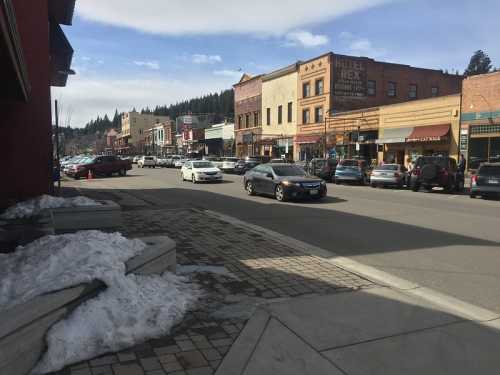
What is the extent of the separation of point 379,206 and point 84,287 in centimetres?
1232

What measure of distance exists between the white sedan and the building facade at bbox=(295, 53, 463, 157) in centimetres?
1692

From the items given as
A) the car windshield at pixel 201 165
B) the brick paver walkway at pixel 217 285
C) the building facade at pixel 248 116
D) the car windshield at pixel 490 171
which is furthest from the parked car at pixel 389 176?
the building facade at pixel 248 116

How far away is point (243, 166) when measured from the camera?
4181 centimetres

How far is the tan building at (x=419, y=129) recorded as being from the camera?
100ft

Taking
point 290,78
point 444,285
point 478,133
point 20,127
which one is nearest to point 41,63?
point 20,127

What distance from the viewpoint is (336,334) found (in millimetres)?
4289

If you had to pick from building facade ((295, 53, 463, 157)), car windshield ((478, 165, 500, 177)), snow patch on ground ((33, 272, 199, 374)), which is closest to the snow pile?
snow patch on ground ((33, 272, 199, 374))

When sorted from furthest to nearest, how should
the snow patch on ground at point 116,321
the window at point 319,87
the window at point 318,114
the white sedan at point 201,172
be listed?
the window at point 318,114 < the window at point 319,87 < the white sedan at point 201,172 < the snow patch on ground at point 116,321

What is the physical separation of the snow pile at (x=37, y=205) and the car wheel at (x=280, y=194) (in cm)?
902

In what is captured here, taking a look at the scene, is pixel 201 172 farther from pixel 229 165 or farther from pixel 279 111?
pixel 279 111

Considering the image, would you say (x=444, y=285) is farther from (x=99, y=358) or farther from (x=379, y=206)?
(x=379, y=206)

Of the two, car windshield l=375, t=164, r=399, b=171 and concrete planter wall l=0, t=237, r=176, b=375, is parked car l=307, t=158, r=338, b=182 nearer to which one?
car windshield l=375, t=164, r=399, b=171

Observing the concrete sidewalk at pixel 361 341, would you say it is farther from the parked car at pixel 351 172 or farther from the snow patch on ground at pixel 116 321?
the parked car at pixel 351 172

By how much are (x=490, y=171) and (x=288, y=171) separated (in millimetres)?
8410
